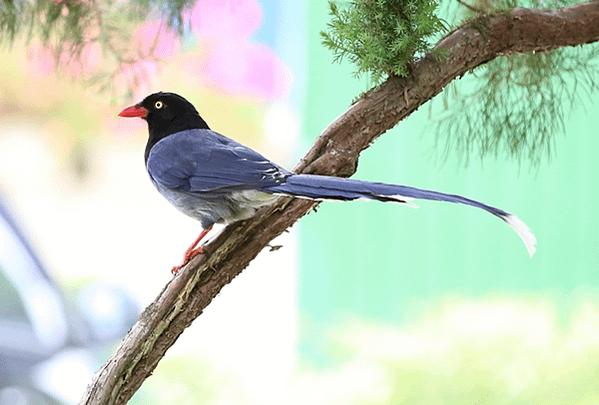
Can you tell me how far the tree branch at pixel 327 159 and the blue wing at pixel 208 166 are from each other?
0.08 metres

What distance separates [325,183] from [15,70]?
2.07 meters

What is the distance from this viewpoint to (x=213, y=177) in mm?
1235

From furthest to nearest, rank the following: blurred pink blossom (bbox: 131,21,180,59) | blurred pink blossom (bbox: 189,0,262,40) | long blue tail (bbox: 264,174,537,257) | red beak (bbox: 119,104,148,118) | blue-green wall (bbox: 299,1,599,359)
→ 1. blurred pink blossom (bbox: 189,0,262,40)
2. blue-green wall (bbox: 299,1,599,359)
3. blurred pink blossom (bbox: 131,21,180,59)
4. red beak (bbox: 119,104,148,118)
5. long blue tail (bbox: 264,174,537,257)

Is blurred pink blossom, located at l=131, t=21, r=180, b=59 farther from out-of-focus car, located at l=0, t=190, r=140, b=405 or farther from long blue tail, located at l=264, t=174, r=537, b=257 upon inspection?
out-of-focus car, located at l=0, t=190, r=140, b=405

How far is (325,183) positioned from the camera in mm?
1057

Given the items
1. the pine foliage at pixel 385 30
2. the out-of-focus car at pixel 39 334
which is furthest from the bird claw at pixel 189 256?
the out-of-focus car at pixel 39 334

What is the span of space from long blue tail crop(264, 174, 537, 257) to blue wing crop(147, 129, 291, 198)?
66mm

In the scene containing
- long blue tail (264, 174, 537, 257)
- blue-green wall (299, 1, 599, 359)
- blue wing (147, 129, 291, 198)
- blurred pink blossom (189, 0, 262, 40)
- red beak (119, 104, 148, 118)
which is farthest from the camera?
blurred pink blossom (189, 0, 262, 40)

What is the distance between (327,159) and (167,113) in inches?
14.9

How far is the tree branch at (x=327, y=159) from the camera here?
1204 mm

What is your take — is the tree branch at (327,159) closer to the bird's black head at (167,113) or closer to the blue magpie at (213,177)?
the blue magpie at (213,177)

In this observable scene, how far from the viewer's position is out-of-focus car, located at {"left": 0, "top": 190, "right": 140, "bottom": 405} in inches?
95.9

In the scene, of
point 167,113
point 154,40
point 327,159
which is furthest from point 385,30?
point 154,40

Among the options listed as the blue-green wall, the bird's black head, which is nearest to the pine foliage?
the bird's black head
